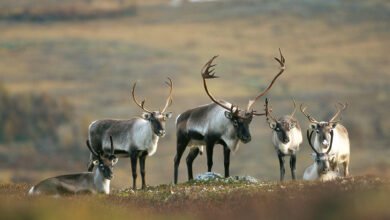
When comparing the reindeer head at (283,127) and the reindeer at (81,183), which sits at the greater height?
the reindeer head at (283,127)

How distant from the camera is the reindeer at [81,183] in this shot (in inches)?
884

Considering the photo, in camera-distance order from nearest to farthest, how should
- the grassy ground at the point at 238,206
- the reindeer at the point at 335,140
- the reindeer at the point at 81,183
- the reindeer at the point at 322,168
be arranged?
the grassy ground at the point at 238,206, the reindeer at the point at 81,183, the reindeer at the point at 322,168, the reindeer at the point at 335,140

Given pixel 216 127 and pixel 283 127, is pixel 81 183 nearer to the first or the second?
pixel 216 127

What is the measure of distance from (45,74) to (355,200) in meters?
181

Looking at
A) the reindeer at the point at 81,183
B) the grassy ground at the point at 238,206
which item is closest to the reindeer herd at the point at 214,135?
the reindeer at the point at 81,183

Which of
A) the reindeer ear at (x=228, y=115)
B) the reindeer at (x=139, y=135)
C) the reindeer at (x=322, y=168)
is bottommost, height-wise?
the reindeer at (x=322, y=168)

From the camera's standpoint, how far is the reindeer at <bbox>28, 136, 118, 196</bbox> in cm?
2245

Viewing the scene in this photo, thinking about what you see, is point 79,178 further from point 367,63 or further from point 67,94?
point 367,63

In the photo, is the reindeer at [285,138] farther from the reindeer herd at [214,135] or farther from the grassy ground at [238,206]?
the grassy ground at [238,206]

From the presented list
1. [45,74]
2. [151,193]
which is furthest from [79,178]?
[45,74]

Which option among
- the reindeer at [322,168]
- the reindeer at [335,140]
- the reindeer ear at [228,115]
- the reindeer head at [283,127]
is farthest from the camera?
the reindeer at [335,140]

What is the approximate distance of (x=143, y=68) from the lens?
196500 mm

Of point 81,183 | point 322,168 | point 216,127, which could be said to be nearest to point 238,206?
point 81,183

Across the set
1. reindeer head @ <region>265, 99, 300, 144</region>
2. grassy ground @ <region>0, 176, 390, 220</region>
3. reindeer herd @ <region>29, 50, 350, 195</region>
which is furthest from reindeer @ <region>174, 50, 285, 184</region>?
grassy ground @ <region>0, 176, 390, 220</region>
